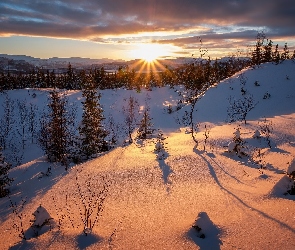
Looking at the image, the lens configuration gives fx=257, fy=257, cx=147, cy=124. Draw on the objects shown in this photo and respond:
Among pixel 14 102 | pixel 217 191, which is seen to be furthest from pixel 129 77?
pixel 217 191

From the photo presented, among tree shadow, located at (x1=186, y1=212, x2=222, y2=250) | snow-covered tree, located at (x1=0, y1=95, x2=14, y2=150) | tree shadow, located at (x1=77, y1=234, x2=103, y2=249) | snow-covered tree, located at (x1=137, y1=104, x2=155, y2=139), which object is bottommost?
snow-covered tree, located at (x1=0, y1=95, x2=14, y2=150)

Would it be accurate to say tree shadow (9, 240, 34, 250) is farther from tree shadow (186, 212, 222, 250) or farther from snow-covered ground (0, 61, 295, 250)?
tree shadow (186, 212, 222, 250)

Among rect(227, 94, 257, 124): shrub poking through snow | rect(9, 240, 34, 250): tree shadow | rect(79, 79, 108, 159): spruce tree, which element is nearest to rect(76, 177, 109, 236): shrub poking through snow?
rect(9, 240, 34, 250): tree shadow

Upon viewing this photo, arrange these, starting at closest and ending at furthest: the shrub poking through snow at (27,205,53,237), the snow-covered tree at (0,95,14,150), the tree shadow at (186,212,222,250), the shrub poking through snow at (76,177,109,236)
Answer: the tree shadow at (186,212,222,250)
the shrub poking through snow at (27,205,53,237)
the shrub poking through snow at (76,177,109,236)
the snow-covered tree at (0,95,14,150)

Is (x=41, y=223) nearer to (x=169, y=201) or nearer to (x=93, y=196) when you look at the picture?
(x=93, y=196)

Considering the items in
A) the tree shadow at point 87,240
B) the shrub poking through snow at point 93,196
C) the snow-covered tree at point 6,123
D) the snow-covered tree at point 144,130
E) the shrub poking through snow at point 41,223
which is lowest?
the snow-covered tree at point 6,123

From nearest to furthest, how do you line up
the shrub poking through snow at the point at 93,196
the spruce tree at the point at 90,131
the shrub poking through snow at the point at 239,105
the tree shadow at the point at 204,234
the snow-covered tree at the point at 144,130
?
the tree shadow at the point at 204,234, the shrub poking through snow at the point at 93,196, the spruce tree at the point at 90,131, the snow-covered tree at the point at 144,130, the shrub poking through snow at the point at 239,105

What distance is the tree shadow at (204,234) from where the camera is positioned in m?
3.71

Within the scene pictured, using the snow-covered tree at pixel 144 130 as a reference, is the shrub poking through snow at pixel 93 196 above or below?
above

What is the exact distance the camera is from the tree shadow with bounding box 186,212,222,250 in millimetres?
3708

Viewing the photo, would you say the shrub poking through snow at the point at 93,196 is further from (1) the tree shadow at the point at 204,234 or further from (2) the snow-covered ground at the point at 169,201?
(1) the tree shadow at the point at 204,234

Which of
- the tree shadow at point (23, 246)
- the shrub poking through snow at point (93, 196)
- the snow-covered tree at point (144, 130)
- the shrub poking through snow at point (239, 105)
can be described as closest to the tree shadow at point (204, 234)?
the shrub poking through snow at point (93, 196)

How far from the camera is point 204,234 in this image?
395 cm

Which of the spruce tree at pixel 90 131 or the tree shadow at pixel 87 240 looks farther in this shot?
the spruce tree at pixel 90 131
